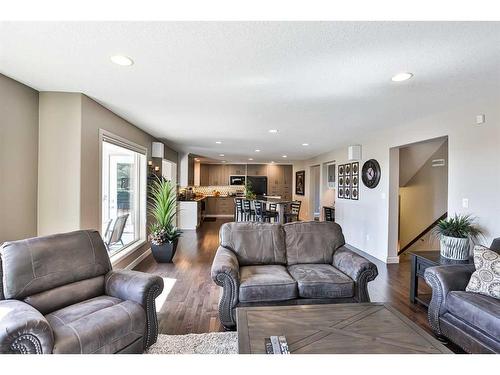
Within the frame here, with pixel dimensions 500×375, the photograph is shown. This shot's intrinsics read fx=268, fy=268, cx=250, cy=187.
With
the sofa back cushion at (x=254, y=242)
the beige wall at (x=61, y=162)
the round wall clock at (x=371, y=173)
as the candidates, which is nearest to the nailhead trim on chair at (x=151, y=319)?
the sofa back cushion at (x=254, y=242)

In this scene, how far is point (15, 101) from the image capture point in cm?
255

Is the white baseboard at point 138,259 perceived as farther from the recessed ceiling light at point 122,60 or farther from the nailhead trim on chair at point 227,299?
the recessed ceiling light at point 122,60

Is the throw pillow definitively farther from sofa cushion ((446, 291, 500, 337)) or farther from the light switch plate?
the light switch plate

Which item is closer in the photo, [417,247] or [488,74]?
[488,74]

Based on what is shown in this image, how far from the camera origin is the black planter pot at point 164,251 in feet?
15.0

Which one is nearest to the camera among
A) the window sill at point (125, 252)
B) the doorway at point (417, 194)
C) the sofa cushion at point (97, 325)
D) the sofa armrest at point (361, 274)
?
the sofa cushion at point (97, 325)

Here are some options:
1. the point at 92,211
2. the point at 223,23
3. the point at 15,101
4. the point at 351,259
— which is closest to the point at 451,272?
the point at 351,259

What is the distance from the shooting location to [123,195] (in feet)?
15.9

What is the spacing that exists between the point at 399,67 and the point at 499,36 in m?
0.59

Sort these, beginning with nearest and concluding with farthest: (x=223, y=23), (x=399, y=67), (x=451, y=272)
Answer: (x=223, y=23), (x=399, y=67), (x=451, y=272)

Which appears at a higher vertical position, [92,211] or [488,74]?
[488,74]

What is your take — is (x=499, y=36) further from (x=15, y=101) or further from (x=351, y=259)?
(x=15, y=101)

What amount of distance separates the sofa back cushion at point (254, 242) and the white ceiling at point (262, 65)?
4.90 feet

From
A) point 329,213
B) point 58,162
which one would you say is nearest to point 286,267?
point 58,162
